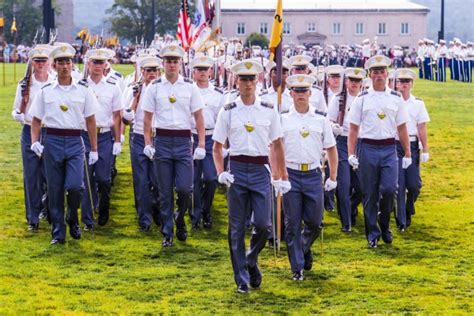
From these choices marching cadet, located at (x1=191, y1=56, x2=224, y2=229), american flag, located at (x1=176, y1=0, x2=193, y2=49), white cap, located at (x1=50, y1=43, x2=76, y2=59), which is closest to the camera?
white cap, located at (x1=50, y1=43, x2=76, y2=59)

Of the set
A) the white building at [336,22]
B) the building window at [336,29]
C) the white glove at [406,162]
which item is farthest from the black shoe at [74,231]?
the building window at [336,29]

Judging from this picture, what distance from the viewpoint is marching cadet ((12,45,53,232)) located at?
15453mm

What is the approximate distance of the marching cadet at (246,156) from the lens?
11906 mm

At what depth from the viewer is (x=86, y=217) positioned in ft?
51.0

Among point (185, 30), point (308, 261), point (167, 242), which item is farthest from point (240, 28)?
point (308, 261)

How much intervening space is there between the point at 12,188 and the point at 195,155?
6.03 metres

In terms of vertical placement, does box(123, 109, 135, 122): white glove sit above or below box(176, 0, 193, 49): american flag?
below

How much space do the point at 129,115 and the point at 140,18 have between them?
411 ft

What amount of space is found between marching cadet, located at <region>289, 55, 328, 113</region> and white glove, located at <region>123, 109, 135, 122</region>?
2.11 meters

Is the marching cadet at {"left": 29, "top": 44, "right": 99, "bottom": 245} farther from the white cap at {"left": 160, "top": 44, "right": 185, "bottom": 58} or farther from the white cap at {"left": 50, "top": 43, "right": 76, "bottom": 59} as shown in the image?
the white cap at {"left": 160, "top": 44, "right": 185, "bottom": 58}

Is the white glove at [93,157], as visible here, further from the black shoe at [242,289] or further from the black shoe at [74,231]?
the black shoe at [242,289]

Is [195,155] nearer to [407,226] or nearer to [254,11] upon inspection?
[407,226]

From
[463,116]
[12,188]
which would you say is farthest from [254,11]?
[12,188]

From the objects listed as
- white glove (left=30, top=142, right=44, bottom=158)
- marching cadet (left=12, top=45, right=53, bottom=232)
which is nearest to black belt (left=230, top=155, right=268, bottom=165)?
white glove (left=30, top=142, right=44, bottom=158)
